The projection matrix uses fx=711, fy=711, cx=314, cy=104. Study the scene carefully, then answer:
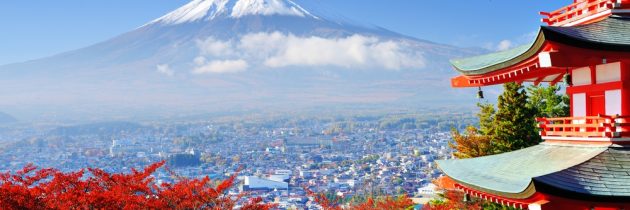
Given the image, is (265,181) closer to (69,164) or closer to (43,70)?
(69,164)

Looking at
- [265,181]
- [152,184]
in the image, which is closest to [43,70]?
[265,181]

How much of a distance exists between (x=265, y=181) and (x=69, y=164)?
31.3 metres

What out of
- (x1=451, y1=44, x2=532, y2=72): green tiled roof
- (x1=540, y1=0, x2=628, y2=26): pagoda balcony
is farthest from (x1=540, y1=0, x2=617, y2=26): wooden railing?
(x1=451, y1=44, x2=532, y2=72): green tiled roof

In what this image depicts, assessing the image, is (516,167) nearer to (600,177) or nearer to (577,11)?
(600,177)

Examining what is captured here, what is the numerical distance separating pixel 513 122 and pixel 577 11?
42.4 feet

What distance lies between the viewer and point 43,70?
198 m

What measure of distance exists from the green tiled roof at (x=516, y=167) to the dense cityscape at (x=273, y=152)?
30.9 metres

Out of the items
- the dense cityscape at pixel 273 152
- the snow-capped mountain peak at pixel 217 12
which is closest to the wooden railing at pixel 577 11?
the dense cityscape at pixel 273 152

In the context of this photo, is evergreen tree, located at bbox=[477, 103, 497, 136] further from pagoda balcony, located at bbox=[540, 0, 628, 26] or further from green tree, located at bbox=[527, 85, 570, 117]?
pagoda balcony, located at bbox=[540, 0, 628, 26]

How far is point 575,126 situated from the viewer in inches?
309

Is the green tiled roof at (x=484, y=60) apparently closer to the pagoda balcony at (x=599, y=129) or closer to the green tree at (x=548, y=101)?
the pagoda balcony at (x=599, y=129)

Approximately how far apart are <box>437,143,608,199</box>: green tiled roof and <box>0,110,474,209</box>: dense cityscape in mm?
30858

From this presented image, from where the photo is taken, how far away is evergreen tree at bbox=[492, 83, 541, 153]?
20312 millimetres

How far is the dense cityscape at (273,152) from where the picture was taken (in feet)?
192
